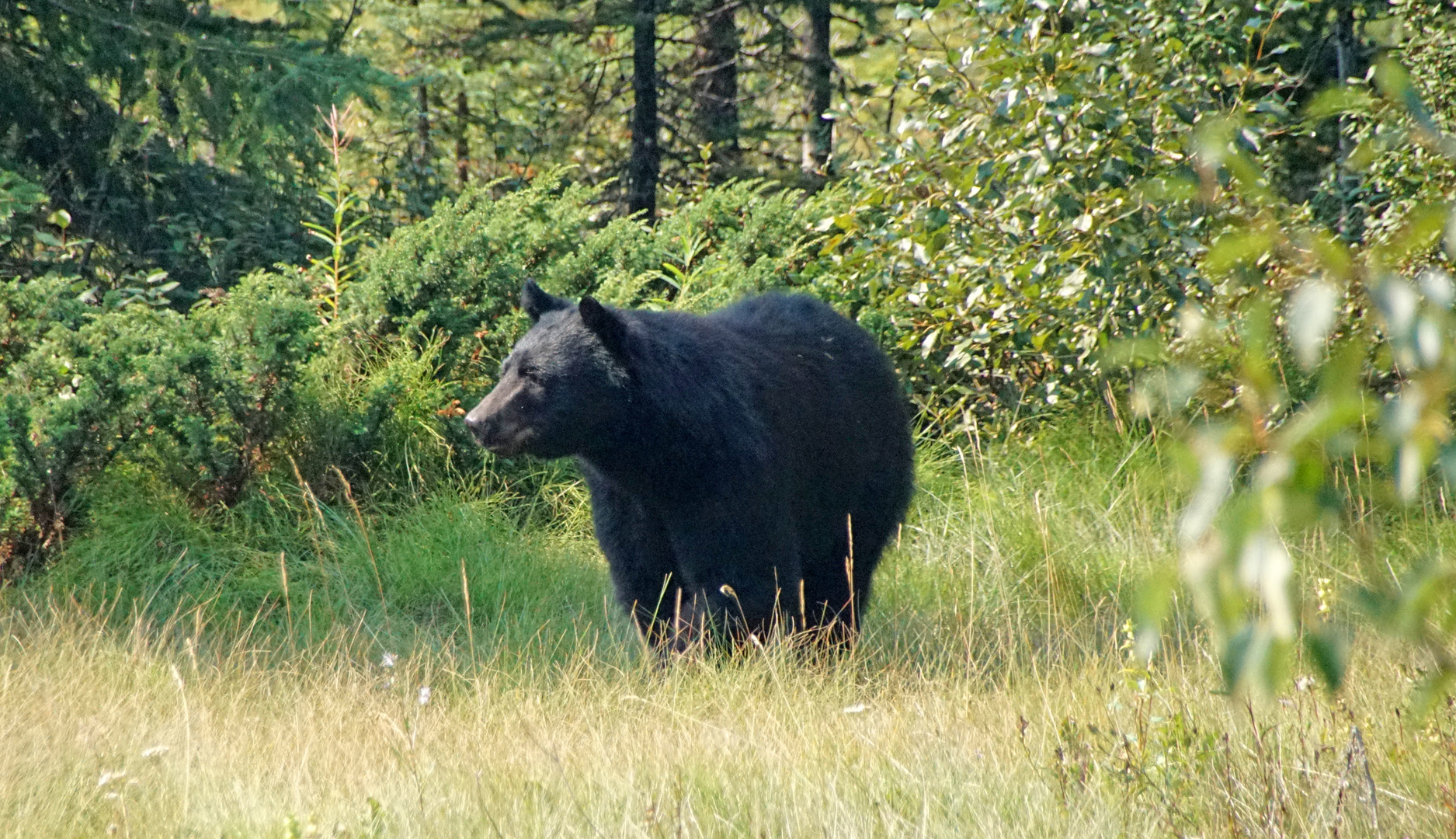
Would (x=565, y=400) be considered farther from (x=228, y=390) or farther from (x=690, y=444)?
(x=228, y=390)

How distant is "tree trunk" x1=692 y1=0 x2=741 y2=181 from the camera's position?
12.1 metres

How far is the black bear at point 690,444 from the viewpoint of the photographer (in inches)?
167

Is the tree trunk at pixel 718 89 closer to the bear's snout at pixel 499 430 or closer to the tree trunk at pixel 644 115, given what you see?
the tree trunk at pixel 644 115

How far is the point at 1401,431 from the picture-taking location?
0.90 m

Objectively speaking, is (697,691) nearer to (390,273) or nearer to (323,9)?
(390,273)

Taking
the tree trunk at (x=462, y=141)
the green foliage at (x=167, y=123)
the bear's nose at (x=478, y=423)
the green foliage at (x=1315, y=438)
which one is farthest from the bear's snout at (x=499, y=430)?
the tree trunk at (x=462, y=141)

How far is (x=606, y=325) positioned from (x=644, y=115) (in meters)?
6.86

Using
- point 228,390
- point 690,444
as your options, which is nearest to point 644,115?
point 228,390

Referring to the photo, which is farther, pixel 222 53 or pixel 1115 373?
pixel 222 53

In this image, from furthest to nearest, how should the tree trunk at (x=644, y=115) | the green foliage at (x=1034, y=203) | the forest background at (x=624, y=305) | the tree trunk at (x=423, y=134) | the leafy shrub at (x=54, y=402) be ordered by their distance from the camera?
the tree trunk at (x=423, y=134)
the tree trunk at (x=644, y=115)
the green foliage at (x=1034, y=203)
the leafy shrub at (x=54, y=402)
the forest background at (x=624, y=305)

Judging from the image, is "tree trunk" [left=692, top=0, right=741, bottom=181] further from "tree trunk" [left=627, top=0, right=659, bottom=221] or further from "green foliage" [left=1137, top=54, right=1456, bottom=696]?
"green foliage" [left=1137, top=54, right=1456, bottom=696]

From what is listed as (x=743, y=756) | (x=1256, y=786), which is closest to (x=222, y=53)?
(x=743, y=756)

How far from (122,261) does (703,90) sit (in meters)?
5.82

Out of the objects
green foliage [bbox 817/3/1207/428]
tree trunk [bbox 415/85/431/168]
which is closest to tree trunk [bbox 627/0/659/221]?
tree trunk [bbox 415/85/431/168]
